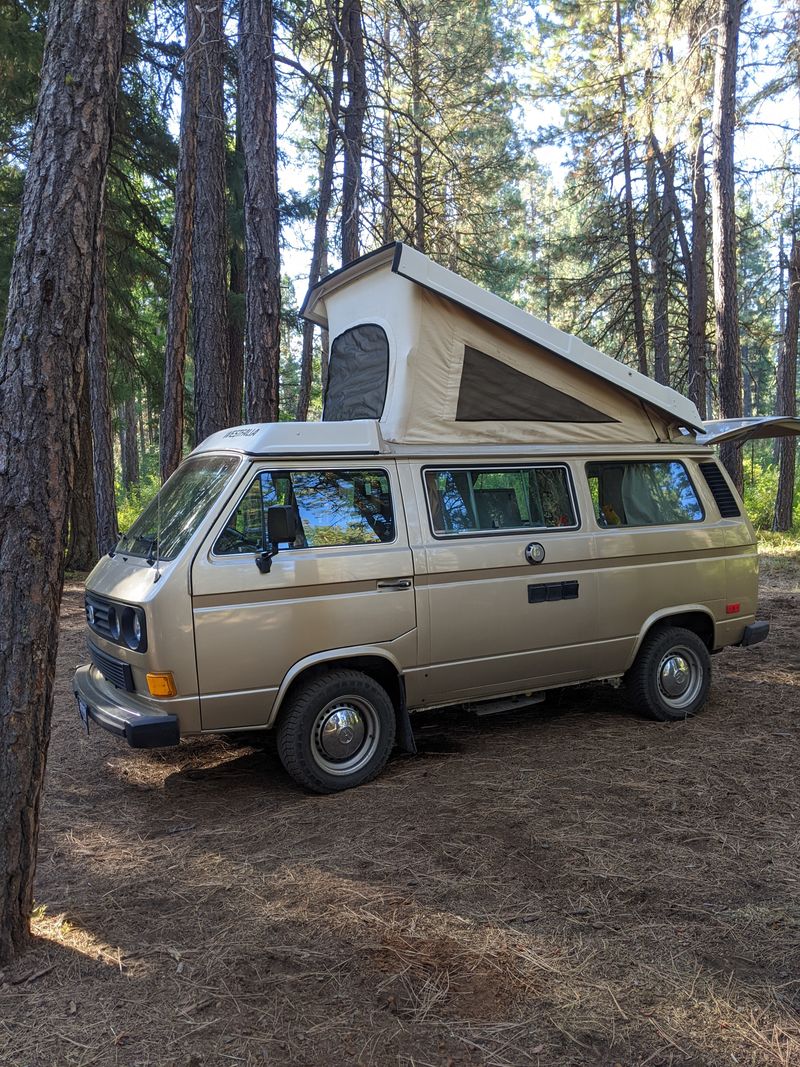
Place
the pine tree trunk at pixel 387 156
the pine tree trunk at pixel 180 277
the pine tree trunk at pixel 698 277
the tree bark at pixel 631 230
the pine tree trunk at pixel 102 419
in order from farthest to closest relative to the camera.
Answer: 1. the tree bark at pixel 631 230
2. the pine tree trunk at pixel 698 277
3. the pine tree trunk at pixel 102 419
4. the pine tree trunk at pixel 180 277
5. the pine tree trunk at pixel 387 156

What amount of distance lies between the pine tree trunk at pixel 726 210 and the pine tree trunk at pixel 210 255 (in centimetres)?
735

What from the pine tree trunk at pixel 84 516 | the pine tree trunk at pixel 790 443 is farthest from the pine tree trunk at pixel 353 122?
the pine tree trunk at pixel 790 443

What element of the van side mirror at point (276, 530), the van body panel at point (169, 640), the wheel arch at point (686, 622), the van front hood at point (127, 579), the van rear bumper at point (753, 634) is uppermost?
the van side mirror at point (276, 530)

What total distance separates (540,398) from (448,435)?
89 centimetres

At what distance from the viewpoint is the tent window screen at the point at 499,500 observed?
5754 mm

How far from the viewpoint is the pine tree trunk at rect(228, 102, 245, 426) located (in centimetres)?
1468

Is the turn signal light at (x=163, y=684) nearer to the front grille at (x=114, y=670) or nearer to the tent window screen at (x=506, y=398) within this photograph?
the front grille at (x=114, y=670)

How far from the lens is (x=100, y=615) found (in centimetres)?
536

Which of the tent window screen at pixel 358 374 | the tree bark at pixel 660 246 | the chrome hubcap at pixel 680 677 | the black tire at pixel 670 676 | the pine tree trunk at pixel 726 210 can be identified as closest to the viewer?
the tent window screen at pixel 358 374

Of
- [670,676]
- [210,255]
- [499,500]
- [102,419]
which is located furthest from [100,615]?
[102,419]

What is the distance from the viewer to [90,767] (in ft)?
19.5

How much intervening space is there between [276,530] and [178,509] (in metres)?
0.93

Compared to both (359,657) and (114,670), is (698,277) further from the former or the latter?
(114,670)

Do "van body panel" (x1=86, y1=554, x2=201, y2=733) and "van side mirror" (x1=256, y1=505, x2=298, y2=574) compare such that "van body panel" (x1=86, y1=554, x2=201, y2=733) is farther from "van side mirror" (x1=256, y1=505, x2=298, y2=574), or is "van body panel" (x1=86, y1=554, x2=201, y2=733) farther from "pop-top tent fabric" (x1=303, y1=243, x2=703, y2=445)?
"pop-top tent fabric" (x1=303, y1=243, x2=703, y2=445)
